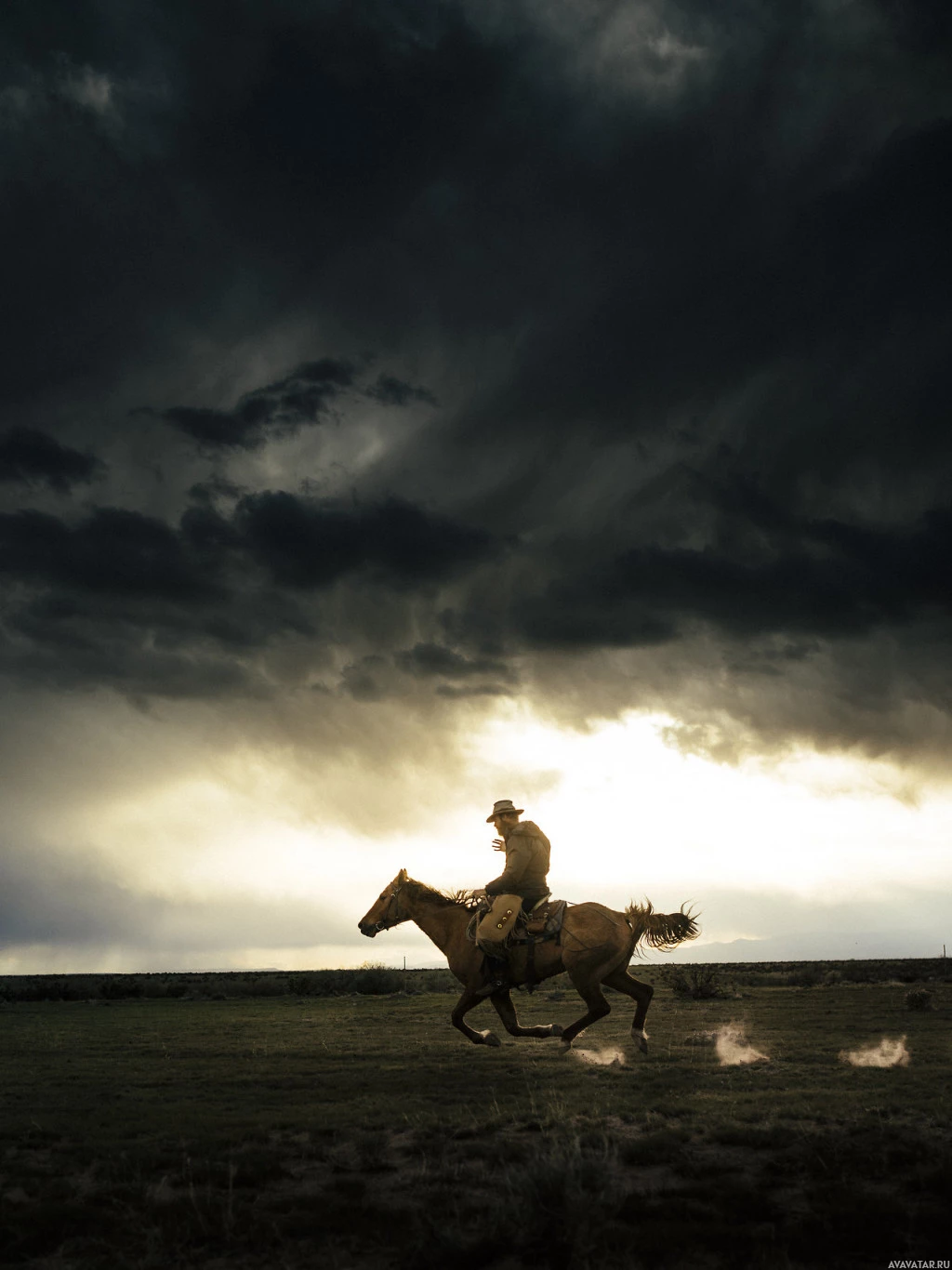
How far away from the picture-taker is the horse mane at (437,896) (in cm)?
1645

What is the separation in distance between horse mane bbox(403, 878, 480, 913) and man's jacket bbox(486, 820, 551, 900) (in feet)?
4.46

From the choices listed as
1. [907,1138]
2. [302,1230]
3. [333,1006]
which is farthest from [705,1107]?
[333,1006]

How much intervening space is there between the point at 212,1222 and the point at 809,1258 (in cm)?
405

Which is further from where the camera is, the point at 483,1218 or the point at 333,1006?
the point at 333,1006

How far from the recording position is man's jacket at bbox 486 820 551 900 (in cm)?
1492

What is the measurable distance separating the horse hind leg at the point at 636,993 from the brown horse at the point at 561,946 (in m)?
0.01

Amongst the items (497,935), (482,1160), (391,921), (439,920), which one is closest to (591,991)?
(497,935)

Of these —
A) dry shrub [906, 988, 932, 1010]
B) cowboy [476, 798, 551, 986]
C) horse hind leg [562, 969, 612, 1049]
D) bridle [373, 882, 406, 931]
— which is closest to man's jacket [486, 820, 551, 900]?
cowboy [476, 798, 551, 986]

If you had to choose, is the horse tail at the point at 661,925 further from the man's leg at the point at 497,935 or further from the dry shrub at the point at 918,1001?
the dry shrub at the point at 918,1001

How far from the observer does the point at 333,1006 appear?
3300 cm

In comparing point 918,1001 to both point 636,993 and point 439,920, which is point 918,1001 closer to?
point 636,993

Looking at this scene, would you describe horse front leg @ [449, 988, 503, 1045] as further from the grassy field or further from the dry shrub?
the dry shrub

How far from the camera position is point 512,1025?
14.9 meters

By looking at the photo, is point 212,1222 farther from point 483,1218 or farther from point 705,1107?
point 705,1107
